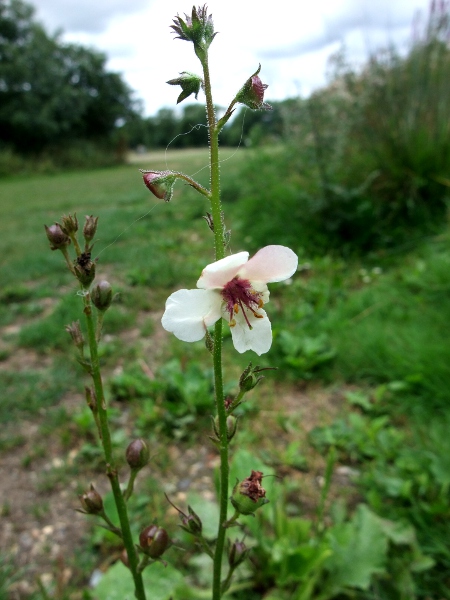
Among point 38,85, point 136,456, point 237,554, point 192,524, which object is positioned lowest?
point 237,554

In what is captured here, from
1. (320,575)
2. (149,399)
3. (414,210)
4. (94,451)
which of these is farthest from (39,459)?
(414,210)

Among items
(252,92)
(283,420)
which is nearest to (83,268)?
(252,92)

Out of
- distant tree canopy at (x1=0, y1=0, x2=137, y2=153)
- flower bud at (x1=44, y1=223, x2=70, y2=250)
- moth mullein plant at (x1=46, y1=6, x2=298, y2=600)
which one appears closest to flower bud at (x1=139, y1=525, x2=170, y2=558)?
moth mullein plant at (x1=46, y1=6, x2=298, y2=600)

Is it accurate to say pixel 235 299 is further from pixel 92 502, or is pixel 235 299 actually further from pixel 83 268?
pixel 92 502

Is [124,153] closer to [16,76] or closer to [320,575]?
[16,76]

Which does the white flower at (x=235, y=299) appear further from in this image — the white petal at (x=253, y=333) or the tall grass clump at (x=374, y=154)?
the tall grass clump at (x=374, y=154)

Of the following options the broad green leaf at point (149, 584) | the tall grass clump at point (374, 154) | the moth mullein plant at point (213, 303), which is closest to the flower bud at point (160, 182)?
the moth mullein plant at point (213, 303)
